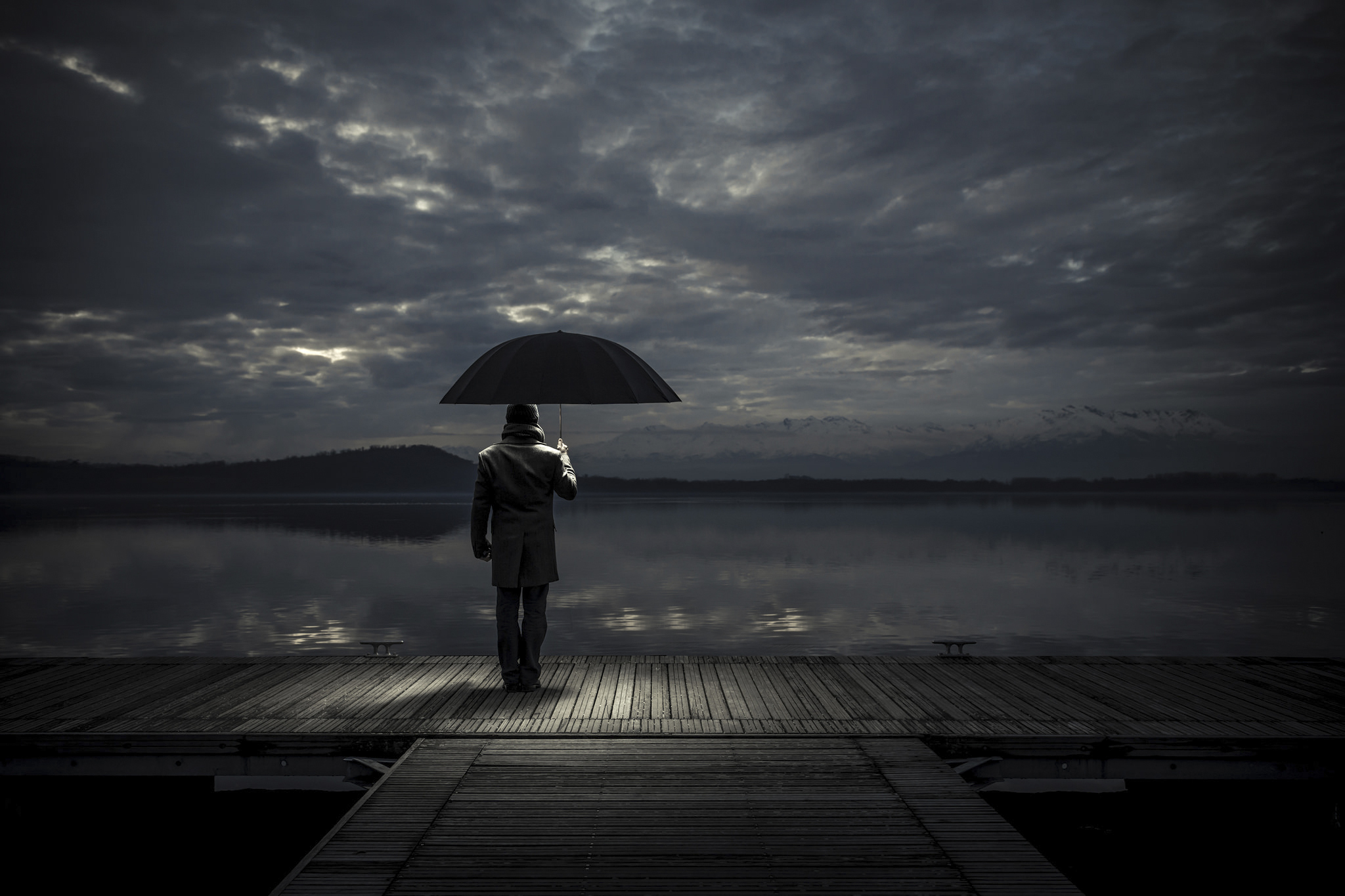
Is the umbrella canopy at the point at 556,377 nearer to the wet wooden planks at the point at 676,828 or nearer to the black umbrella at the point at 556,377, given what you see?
the black umbrella at the point at 556,377

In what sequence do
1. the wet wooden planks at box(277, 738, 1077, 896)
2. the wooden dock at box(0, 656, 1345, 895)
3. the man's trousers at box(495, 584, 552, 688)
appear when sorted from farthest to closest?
the man's trousers at box(495, 584, 552, 688) < the wooden dock at box(0, 656, 1345, 895) < the wet wooden planks at box(277, 738, 1077, 896)

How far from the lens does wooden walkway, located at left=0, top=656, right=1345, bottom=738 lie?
564 centimetres

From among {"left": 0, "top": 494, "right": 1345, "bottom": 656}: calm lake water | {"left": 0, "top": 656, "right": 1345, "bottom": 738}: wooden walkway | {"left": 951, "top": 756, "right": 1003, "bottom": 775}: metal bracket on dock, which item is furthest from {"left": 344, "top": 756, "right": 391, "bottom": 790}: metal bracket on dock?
{"left": 0, "top": 494, "right": 1345, "bottom": 656}: calm lake water

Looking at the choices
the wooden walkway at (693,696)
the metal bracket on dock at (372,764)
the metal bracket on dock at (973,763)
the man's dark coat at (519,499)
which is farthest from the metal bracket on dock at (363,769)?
the metal bracket on dock at (973,763)

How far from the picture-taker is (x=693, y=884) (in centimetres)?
341

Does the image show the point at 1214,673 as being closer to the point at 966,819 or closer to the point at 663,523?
the point at 966,819

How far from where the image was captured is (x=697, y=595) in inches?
1096

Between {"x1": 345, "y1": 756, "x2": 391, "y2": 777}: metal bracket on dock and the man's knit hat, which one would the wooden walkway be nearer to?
{"x1": 345, "y1": 756, "x2": 391, "y2": 777}: metal bracket on dock

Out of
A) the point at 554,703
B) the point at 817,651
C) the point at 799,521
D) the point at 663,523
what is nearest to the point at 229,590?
the point at 817,651

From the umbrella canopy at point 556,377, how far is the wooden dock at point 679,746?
97.1 inches

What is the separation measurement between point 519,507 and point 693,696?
7.19ft

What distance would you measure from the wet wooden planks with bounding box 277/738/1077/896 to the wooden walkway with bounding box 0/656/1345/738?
53cm

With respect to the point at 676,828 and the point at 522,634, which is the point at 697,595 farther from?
the point at 676,828

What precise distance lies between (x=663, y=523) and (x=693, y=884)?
75.4m
